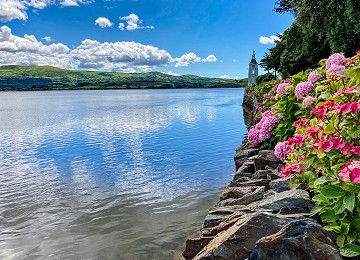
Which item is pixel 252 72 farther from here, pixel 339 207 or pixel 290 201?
pixel 339 207

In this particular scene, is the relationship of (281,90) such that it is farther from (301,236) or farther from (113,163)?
(113,163)

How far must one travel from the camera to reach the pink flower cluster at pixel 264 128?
978 cm

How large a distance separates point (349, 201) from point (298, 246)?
2.35ft

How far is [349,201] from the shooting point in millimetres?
3709

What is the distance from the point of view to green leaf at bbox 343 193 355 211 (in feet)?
12.0

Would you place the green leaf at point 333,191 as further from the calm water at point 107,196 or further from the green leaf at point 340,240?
the calm water at point 107,196

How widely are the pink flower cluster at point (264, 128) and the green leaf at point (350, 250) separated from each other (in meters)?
6.08

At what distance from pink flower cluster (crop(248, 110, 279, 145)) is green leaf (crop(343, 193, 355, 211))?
19.5 ft

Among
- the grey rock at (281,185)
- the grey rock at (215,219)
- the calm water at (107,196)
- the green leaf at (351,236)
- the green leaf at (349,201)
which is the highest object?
the green leaf at (349,201)

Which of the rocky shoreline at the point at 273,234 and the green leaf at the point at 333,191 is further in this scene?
the green leaf at the point at 333,191

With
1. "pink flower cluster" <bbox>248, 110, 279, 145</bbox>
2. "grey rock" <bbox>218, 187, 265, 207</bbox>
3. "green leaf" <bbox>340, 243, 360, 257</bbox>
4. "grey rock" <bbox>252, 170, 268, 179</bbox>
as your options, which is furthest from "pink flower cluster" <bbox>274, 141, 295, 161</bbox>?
"green leaf" <bbox>340, 243, 360, 257</bbox>

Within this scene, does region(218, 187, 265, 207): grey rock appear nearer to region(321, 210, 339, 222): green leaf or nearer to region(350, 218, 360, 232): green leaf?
region(321, 210, 339, 222): green leaf

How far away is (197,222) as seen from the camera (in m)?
9.63

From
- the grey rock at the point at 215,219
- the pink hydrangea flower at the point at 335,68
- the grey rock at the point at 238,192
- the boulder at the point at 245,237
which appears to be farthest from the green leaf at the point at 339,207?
the grey rock at the point at 238,192
